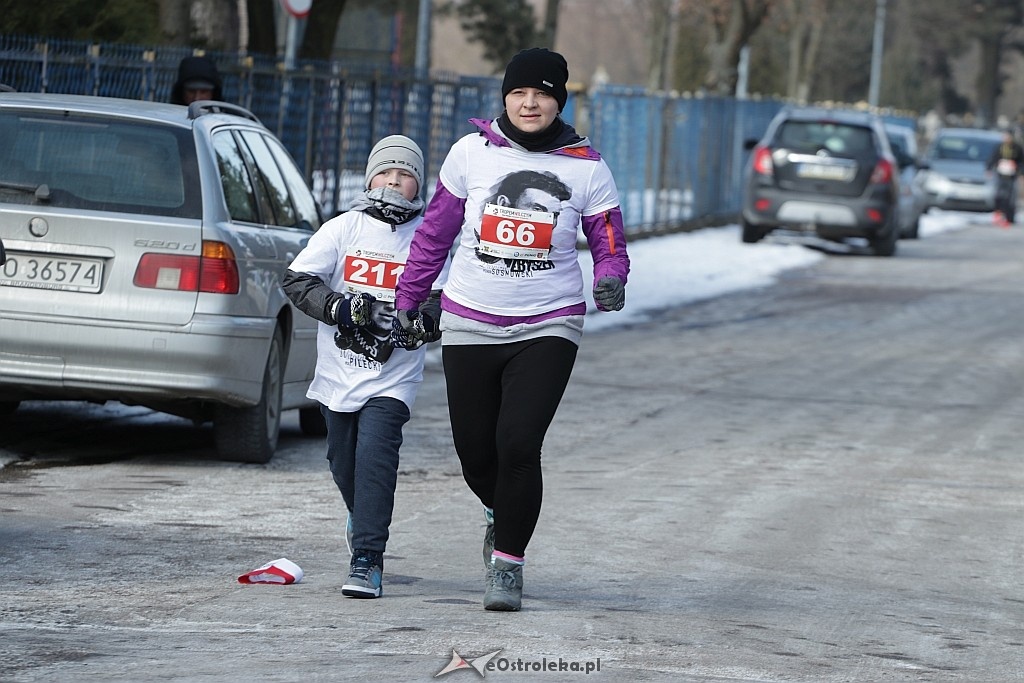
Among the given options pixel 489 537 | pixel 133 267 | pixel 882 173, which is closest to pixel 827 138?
pixel 882 173

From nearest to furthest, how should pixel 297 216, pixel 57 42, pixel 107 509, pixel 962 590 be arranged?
pixel 962 590 < pixel 107 509 < pixel 297 216 < pixel 57 42

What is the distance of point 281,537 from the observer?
7.78 m

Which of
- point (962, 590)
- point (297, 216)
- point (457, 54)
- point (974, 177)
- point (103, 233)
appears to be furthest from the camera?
point (457, 54)

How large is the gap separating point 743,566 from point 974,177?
36.2 metres

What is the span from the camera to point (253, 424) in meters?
9.46

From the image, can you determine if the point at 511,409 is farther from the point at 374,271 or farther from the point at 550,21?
the point at 550,21

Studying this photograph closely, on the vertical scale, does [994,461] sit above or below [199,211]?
below

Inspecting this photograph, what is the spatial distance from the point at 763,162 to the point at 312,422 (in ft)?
57.2

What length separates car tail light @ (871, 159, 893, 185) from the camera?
89.4 feet

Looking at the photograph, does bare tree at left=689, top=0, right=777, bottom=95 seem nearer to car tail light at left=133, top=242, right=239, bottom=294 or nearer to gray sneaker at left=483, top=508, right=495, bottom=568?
car tail light at left=133, top=242, right=239, bottom=294

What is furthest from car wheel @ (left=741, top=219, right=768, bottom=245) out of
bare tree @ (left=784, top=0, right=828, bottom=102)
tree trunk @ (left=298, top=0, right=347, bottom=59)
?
bare tree @ (left=784, top=0, right=828, bottom=102)

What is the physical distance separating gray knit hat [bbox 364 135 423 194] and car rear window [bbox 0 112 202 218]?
237 centimetres

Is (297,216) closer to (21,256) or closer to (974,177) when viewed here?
(21,256)

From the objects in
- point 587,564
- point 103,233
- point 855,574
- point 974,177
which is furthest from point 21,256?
point 974,177
